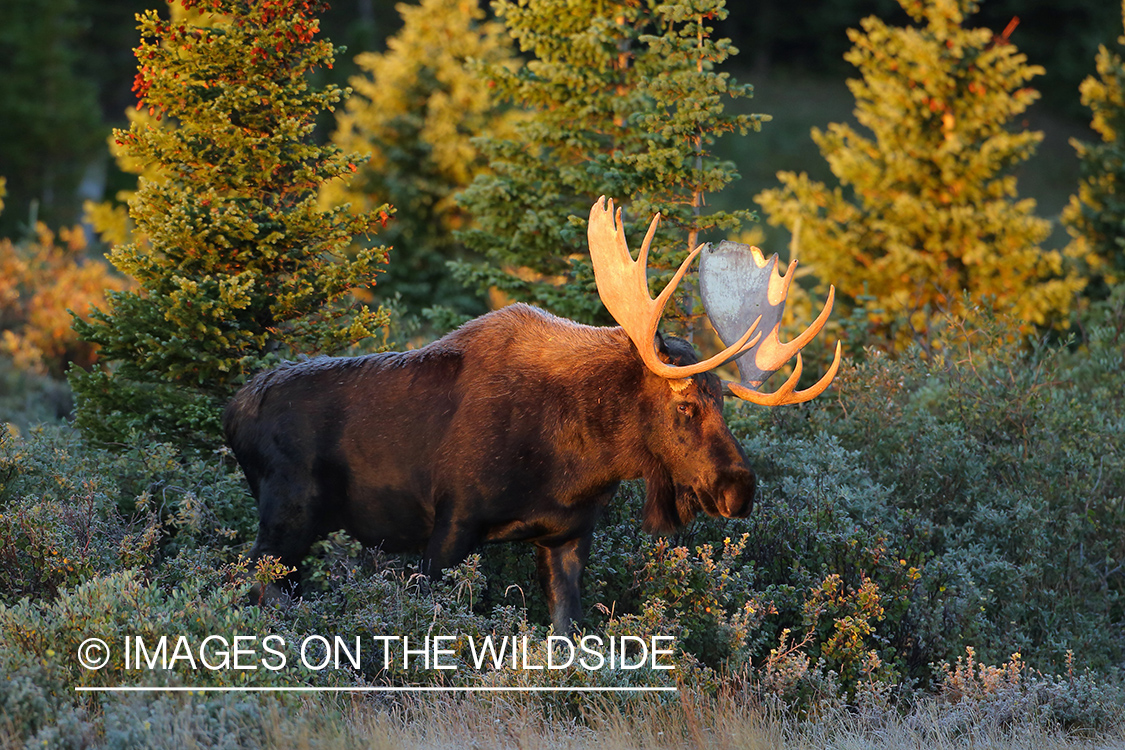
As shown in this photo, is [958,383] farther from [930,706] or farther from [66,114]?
[66,114]

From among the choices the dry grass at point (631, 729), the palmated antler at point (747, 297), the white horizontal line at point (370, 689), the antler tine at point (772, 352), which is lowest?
the dry grass at point (631, 729)

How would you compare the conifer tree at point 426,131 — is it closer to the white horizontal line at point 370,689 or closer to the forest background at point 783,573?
the forest background at point 783,573

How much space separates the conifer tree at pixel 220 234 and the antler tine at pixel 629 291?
2.76 m

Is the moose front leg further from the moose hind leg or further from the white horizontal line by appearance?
the moose hind leg

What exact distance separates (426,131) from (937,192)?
904 centimetres

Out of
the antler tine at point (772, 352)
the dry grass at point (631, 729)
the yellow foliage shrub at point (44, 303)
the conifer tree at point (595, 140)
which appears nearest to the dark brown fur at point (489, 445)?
the antler tine at point (772, 352)

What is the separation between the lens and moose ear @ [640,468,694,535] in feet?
21.1

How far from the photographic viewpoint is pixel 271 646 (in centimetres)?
570

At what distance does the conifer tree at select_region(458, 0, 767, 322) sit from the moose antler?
8.77 ft

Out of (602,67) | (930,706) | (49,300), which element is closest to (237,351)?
(602,67)

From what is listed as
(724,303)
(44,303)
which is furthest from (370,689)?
(44,303)

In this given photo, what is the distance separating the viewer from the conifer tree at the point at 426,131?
65.2 ft

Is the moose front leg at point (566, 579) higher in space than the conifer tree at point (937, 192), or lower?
lower

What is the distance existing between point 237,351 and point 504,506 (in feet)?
10.6
